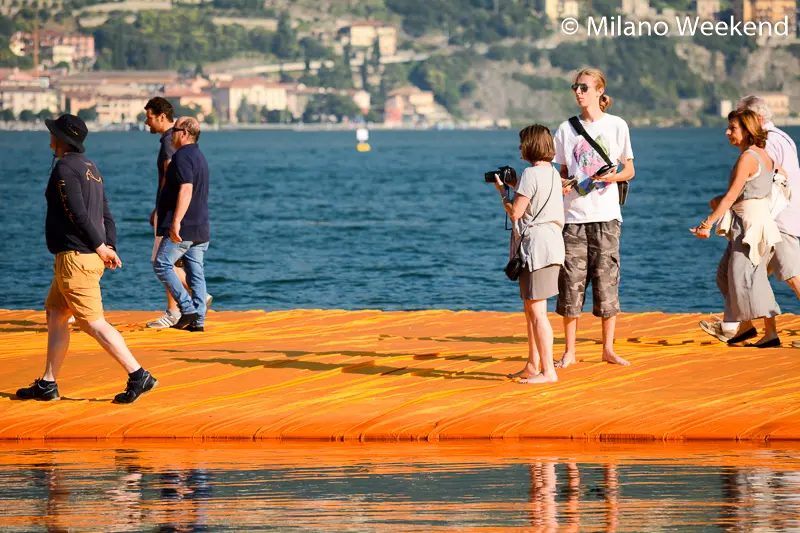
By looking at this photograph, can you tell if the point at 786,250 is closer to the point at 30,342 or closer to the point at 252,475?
the point at 252,475

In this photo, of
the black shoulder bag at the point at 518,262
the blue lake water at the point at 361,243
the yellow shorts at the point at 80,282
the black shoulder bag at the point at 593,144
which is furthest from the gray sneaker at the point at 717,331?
the blue lake water at the point at 361,243

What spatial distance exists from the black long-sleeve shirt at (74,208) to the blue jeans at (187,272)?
2490mm

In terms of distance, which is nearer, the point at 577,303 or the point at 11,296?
the point at 577,303

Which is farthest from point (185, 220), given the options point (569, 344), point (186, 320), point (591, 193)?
point (591, 193)

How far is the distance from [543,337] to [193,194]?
128 inches

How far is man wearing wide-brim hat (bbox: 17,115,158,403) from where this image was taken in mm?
6996

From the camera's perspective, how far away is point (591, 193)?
25.9 ft

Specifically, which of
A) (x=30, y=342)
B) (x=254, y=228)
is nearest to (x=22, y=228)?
(x=254, y=228)

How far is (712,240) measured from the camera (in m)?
38.0

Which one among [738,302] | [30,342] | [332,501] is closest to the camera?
[332,501]

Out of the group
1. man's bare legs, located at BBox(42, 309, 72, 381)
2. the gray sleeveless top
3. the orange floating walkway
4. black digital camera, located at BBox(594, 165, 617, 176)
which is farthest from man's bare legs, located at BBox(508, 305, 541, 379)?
man's bare legs, located at BBox(42, 309, 72, 381)

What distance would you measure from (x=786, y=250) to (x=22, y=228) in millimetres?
35416

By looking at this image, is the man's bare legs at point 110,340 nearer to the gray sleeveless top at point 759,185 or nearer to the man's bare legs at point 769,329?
the gray sleeveless top at point 759,185

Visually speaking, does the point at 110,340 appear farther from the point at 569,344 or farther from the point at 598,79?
the point at 598,79
